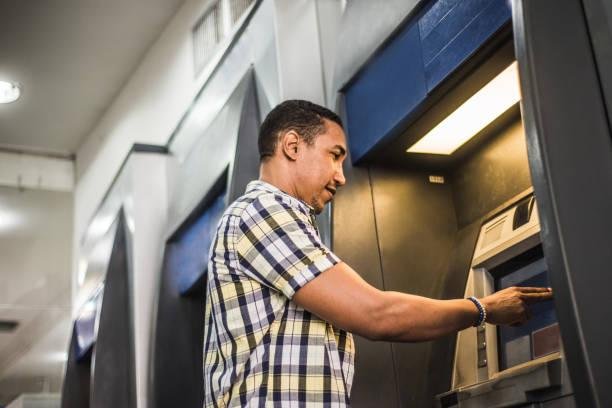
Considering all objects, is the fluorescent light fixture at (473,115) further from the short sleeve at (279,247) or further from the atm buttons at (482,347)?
the short sleeve at (279,247)

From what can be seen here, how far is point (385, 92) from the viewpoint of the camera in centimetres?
266

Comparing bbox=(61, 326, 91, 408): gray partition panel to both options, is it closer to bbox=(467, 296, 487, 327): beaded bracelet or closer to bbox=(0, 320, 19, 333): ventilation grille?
bbox=(0, 320, 19, 333): ventilation grille

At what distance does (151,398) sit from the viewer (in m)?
3.99

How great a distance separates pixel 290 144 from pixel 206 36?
8.17 ft

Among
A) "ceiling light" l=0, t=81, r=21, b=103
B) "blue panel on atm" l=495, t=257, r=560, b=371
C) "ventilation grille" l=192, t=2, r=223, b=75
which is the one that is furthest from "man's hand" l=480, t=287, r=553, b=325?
"ceiling light" l=0, t=81, r=21, b=103

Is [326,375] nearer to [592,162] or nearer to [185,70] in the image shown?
[592,162]

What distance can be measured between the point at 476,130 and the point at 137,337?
2.18m

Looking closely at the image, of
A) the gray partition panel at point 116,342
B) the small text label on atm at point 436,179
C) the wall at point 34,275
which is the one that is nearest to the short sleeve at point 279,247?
the small text label on atm at point 436,179

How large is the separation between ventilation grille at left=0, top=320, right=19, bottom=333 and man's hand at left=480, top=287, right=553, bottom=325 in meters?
7.49

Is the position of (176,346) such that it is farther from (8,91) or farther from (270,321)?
(8,91)

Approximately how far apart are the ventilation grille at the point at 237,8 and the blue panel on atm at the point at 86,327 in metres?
1.72

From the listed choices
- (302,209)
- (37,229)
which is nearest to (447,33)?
(302,209)

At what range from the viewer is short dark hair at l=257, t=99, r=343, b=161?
89.6 inches

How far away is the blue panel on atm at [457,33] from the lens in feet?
7.07
